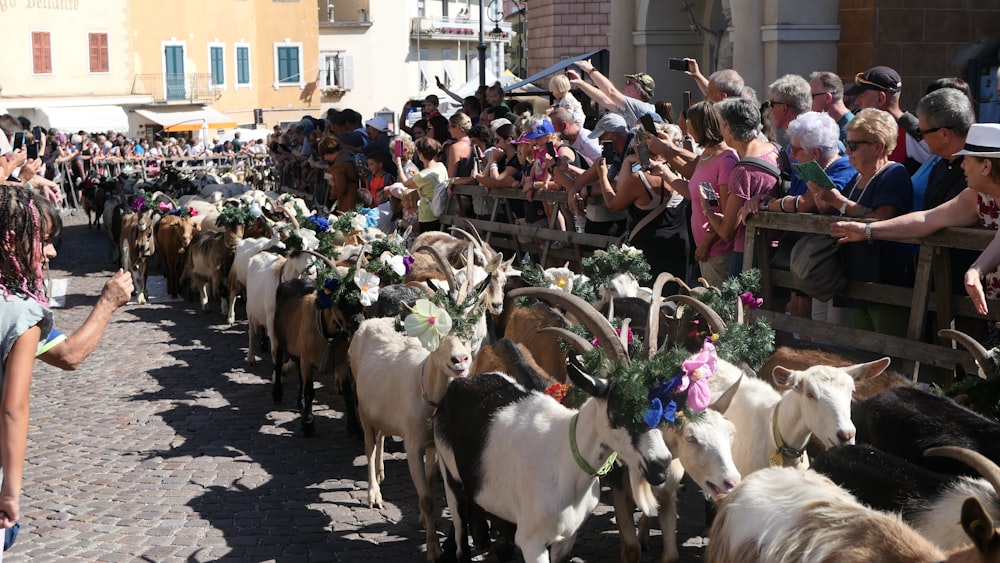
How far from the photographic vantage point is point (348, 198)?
15.3 m

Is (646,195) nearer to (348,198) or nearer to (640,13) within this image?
(348,198)

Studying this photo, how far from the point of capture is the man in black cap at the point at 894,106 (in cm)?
833

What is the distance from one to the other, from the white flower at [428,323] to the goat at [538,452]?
42 centimetres

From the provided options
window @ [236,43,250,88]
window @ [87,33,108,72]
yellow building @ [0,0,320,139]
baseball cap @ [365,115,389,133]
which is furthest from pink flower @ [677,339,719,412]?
window @ [236,43,250,88]

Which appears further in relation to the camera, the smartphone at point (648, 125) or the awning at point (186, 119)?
the awning at point (186, 119)

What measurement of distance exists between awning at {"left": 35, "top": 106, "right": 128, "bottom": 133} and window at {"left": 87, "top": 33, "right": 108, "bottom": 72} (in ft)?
6.23

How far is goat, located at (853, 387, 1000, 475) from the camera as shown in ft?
16.2

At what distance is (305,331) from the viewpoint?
978 centimetres

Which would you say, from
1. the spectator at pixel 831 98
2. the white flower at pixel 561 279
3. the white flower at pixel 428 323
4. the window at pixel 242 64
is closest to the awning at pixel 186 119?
the window at pixel 242 64

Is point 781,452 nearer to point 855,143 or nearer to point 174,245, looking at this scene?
point 855,143

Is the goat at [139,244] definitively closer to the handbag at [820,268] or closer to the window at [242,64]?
the handbag at [820,268]

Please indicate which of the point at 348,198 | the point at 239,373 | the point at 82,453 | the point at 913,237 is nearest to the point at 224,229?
the point at 348,198

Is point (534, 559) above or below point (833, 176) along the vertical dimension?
below

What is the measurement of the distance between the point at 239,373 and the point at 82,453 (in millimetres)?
2944
